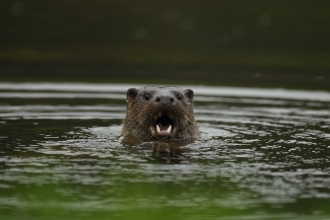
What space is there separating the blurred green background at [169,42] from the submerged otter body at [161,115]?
5.39m

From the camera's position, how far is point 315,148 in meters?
9.91

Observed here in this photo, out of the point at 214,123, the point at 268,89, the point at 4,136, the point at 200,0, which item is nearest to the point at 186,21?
the point at 200,0

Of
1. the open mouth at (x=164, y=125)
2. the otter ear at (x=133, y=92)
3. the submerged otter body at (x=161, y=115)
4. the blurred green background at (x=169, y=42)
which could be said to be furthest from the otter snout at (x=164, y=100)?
the blurred green background at (x=169, y=42)

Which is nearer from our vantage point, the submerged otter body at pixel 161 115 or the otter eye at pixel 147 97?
the submerged otter body at pixel 161 115

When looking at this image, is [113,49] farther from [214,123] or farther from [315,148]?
[315,148]

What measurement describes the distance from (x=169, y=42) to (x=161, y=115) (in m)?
9.47

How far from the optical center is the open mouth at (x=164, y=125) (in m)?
11.1

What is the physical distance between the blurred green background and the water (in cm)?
312

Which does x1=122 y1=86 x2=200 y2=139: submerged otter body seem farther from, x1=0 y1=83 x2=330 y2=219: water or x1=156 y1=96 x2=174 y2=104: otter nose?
x1=0 y1=83 x2=330 y2=219: water

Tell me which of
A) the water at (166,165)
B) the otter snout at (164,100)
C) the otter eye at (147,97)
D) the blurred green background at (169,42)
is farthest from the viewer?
the blurred green background at (169,42)

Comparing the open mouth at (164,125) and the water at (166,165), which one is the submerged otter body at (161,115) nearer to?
the open mouth at (164,125)

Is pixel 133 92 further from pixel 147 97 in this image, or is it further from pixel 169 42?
pixel 169 42

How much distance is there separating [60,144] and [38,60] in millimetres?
8965

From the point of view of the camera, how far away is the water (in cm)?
680
